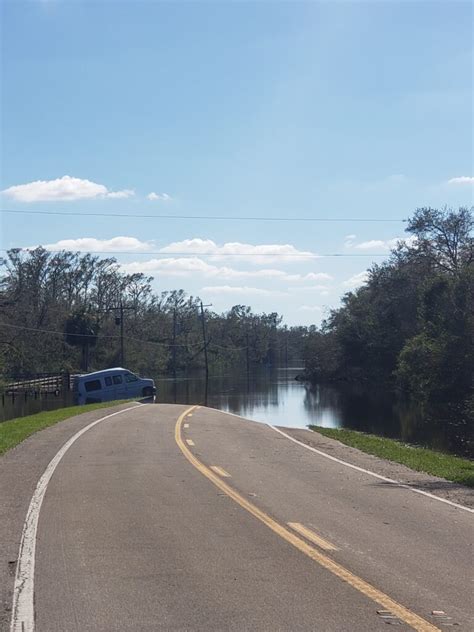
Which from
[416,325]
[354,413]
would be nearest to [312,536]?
[354,413]

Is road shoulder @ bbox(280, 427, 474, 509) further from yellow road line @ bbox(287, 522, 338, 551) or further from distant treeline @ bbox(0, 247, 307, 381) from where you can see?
distant treeline @ bbox(0, 247, 307, 381)

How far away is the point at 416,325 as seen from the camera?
232ft

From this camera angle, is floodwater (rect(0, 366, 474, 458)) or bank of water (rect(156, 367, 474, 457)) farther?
floodwater (rect(0, 366, 474, 458))

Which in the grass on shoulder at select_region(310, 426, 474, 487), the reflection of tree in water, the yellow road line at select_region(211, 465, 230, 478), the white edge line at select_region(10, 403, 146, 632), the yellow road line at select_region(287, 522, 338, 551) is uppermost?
the white edge line at select_region(10, 403, 146, 632)

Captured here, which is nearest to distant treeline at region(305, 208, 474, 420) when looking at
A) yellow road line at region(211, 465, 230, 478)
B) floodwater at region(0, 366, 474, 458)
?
floodwater at region(0, 366, 474, 458)

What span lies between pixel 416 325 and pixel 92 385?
105ft

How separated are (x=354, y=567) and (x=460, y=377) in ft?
135

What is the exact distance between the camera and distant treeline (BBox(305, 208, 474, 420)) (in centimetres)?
4612

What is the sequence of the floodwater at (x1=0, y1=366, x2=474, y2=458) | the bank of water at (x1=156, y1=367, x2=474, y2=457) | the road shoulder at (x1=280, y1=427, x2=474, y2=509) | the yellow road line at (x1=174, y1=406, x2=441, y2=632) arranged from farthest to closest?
the floodwater at (x1=0, y1=366, x2=474, y2=458)
the bank of water at (x1=156, y1=367, x2=474, y2=457)
the road shoulder at (x1=280, y1=427, x2=474, y2=509)
the yellow road line at (x1=174, y1=406, x2=441, y2=632)

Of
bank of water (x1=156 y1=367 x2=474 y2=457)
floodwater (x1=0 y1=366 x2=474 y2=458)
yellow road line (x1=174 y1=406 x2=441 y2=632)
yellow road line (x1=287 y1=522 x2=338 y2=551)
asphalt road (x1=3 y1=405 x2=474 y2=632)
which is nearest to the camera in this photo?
yellow road line (x1=174 y1=406 x2=441 y2=632)

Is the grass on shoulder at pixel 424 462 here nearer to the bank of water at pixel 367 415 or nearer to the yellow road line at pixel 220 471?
the bank of water at pixel 367 415

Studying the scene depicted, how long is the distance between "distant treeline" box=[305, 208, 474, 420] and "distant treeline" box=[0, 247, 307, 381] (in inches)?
937

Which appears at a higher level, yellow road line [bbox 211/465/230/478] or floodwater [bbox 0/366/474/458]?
yellow road line [bbox 211/465/230/478]

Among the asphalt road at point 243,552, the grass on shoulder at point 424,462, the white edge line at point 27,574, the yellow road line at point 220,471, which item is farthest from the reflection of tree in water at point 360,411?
the white edge line at point 27,574
